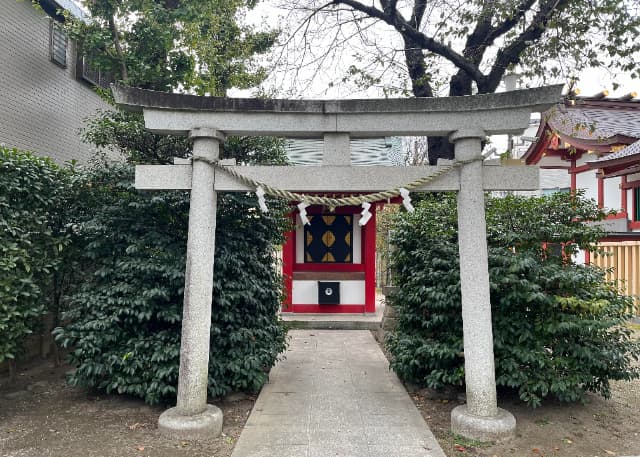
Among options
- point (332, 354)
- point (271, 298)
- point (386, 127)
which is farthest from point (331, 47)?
point (332, 354)

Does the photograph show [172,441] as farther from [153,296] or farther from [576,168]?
[576,168]

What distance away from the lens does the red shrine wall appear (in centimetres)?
979

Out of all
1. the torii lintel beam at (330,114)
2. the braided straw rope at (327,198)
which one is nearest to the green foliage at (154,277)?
the braided straw rope at (327,198)

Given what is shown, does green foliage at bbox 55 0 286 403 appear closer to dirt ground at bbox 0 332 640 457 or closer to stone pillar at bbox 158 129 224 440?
dirt ground at bbox 0 332 640 457

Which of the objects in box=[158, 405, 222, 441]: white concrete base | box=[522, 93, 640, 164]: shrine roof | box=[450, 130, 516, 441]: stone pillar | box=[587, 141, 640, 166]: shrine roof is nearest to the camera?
box=[158, 405, 222, 441]: white concrete base

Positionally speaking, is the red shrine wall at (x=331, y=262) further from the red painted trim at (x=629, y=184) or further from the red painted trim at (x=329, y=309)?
the red painted trim at (x=629, y=184)

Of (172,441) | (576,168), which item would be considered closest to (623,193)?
(576,168)

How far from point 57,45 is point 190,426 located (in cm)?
807

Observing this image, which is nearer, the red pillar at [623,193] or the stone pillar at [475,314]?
the stone pillar at [475,314]

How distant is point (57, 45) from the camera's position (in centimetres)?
820

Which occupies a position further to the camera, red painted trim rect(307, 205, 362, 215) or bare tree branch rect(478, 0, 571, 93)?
red painted trim rect(307, 205, 362, 215)

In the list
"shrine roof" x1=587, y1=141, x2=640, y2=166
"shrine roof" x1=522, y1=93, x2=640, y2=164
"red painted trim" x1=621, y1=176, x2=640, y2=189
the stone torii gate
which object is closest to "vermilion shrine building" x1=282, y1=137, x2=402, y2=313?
the stone torii gate

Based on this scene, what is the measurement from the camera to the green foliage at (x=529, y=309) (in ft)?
14.2

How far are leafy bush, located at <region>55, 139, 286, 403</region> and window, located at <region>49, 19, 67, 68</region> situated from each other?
14.5 ft
